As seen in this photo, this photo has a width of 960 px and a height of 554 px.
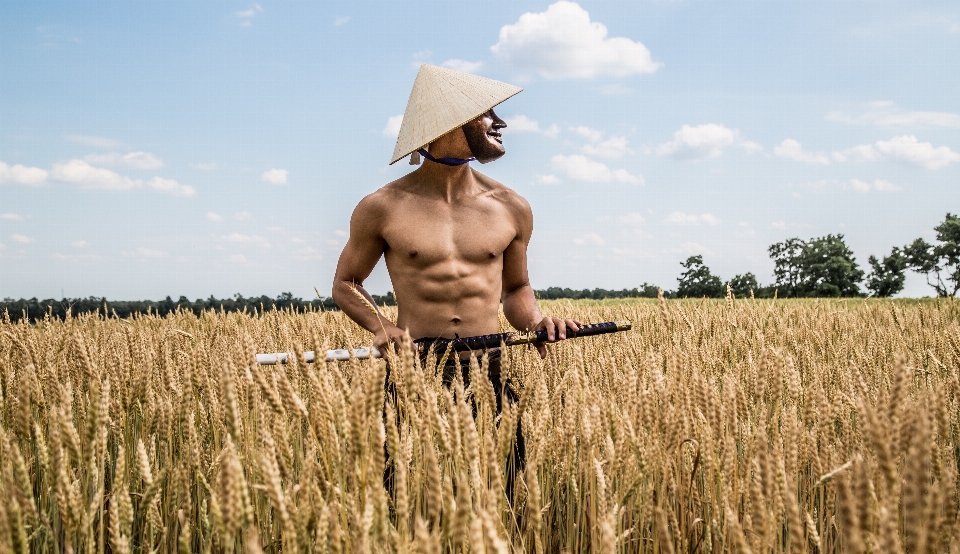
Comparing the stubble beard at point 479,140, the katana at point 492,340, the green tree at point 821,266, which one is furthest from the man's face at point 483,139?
Answer: the green tree at point 821,266

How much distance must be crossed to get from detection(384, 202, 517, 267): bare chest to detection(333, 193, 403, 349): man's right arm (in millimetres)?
69

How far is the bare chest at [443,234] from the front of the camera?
2.29 metres

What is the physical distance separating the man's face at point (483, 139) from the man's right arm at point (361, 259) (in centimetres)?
38

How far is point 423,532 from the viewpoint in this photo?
2.20 ft

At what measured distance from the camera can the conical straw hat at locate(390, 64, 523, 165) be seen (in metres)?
2.21

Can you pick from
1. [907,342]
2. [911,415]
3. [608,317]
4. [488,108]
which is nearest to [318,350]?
[911,415]

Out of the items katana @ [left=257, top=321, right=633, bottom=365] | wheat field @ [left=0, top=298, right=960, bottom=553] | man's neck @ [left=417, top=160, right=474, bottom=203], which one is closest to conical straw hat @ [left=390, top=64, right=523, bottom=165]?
man's neck @ [left=417, top=160, right=474, bottom=203]

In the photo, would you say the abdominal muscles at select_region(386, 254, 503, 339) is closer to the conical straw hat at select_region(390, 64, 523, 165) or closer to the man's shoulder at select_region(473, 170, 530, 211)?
the man's shoulder at select_region(473, 170, 530, 211)

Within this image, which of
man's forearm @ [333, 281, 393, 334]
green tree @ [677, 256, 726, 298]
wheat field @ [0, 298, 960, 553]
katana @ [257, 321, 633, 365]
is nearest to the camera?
wheat field @ [0, 298, 960, 553]

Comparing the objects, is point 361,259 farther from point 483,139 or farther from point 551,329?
point 551,329

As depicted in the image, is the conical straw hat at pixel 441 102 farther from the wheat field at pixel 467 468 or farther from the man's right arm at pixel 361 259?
the wheat field at pixel 467 468

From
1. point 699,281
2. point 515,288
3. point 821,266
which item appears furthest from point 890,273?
point 515,288

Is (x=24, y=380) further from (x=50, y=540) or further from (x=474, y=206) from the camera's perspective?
(x=474, y=206)

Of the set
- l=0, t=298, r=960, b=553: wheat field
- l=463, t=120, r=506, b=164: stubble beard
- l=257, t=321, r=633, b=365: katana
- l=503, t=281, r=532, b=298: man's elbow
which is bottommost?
l=0, t=298, r=960, b=553: wheat field
